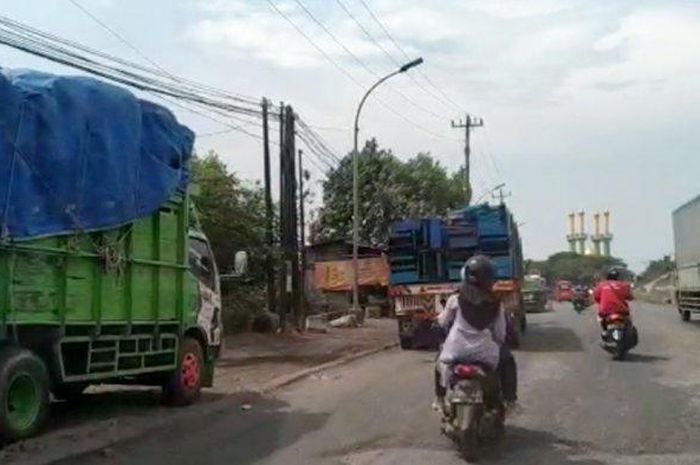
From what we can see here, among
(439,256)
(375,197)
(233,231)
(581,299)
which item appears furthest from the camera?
(375,197)

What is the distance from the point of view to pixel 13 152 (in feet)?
28.4

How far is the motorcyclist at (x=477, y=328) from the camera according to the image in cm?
817

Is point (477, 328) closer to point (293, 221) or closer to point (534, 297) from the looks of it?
point (293, 221)

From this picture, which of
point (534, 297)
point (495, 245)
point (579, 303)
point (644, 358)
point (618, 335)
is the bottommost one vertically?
point (644, 358)

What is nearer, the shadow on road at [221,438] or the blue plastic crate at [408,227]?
the shadow on road at [221,438]

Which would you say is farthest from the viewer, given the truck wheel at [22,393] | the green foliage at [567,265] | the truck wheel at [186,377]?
the green foliage at [567,265]

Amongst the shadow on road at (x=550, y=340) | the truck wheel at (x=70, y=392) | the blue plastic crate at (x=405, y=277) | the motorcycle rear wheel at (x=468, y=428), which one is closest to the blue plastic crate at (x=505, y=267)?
the shadow on road at (x=550, y=340)

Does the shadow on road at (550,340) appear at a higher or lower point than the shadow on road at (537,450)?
higher

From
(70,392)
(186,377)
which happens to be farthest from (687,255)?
(70,392)

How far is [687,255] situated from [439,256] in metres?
13.2

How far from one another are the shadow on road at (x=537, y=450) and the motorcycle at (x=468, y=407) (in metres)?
0.21

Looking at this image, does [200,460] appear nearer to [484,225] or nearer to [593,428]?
[593,428]

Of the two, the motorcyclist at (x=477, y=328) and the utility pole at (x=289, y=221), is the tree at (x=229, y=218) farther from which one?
the motorcyclist at (x=477, y=328)

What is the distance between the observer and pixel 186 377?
463 inches
